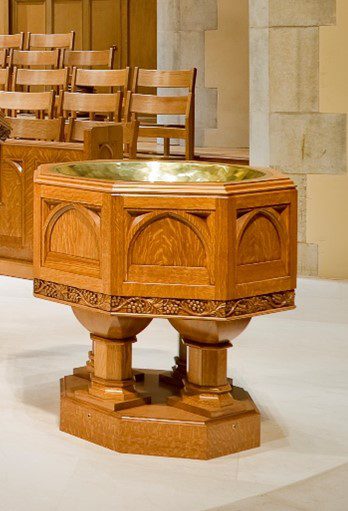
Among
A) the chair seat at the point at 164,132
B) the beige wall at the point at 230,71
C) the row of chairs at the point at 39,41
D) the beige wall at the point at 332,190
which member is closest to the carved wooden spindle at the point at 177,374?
the beige wall at the point at 332,190

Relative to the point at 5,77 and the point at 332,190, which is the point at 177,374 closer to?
the point at 332,190

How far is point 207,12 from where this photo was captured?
920 centimetres

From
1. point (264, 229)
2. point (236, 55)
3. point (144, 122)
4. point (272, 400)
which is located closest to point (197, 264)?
point (264, 229)

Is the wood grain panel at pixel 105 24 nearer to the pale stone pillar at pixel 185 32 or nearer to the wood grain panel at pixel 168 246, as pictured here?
the pale stone pillar at pixel 185 32

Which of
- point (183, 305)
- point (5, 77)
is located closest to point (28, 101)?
point (5, 77)

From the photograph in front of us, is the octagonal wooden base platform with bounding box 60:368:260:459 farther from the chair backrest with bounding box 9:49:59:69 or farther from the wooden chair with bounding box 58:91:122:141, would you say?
the chair backrest with bounding box 9:49:59:69

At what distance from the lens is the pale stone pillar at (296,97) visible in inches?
247

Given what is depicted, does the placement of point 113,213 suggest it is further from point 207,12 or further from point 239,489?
point 207,12

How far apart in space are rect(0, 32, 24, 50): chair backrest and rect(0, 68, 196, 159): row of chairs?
1.73 meters

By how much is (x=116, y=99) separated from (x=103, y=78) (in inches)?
27.5

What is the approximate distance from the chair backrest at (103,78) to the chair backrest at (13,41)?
87.2 inches

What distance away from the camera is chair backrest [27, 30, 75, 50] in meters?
9.41

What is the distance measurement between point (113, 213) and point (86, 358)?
1494 millimetres

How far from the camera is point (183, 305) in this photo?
10.7 ft
